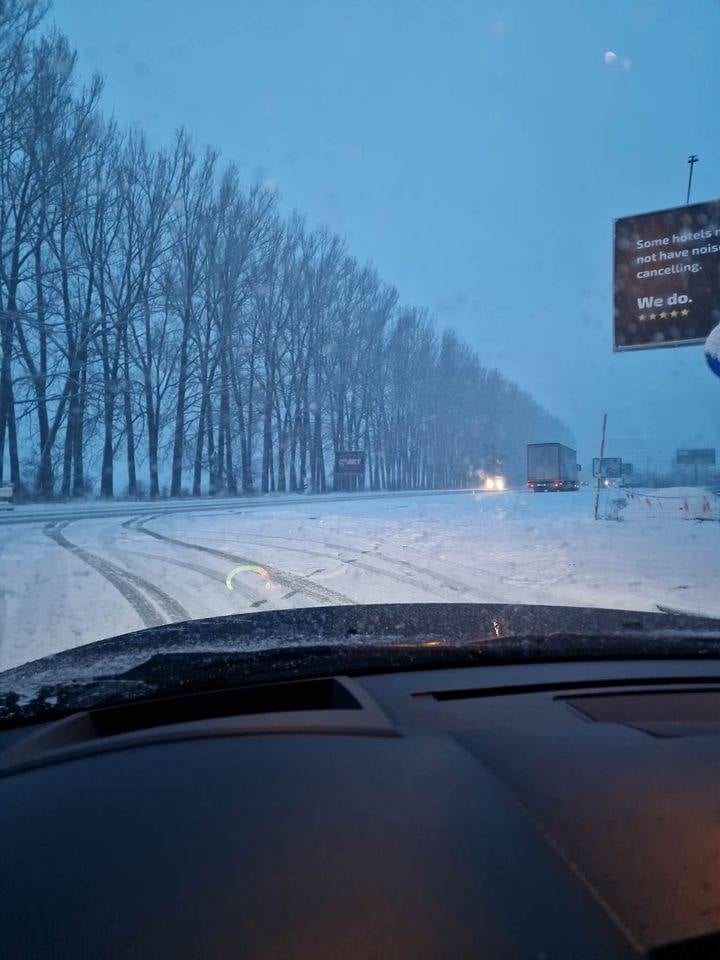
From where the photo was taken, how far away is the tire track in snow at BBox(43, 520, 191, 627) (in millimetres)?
6527

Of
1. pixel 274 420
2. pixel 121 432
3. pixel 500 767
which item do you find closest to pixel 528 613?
pixel 500 767

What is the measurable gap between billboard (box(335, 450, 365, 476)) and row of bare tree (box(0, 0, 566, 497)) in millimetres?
2072

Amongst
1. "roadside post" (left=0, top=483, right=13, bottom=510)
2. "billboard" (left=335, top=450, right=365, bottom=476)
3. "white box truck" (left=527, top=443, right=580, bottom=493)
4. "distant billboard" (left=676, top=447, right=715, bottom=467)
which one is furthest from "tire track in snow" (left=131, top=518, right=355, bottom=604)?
"distant billboard" (left=676, top=447, right=715, bottom=467)

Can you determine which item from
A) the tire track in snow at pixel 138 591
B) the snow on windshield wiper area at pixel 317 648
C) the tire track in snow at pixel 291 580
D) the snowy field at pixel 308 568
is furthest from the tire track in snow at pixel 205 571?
the snow on windshield wiper area at pixel 317 648

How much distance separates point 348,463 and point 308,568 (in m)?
43.5

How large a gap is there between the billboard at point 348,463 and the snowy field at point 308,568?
3525 cm

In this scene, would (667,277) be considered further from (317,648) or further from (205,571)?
(317,648)

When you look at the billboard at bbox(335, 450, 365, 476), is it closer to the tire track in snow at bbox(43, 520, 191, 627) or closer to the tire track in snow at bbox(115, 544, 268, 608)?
the tire track in snow at bbox(115, 544, 268, 608)

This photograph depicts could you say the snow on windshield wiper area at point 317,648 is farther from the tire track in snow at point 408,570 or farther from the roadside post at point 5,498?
the roadside post at point 5,498

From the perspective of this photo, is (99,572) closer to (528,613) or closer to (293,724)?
(528,613)

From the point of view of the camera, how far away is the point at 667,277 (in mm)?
16172

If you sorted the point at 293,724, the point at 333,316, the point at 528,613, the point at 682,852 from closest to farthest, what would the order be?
the point at 682,852
the point at 293,724
the point at 528,613
the point at 333,316

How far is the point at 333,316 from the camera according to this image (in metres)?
52.7

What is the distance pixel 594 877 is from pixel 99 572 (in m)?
8.78
